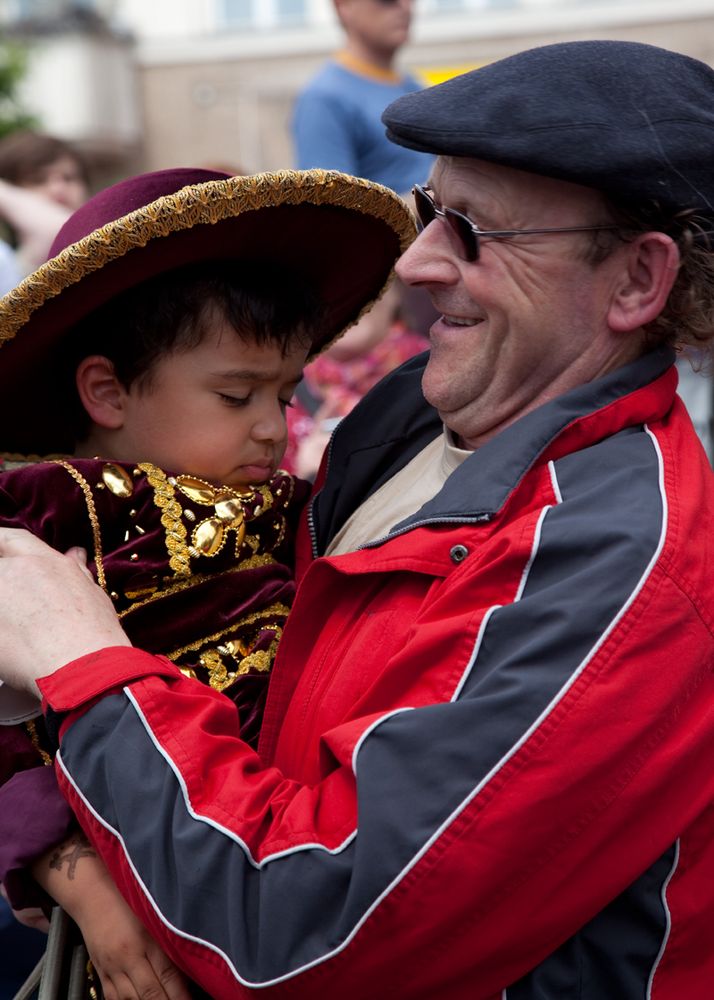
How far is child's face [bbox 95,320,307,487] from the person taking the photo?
83.3 inches

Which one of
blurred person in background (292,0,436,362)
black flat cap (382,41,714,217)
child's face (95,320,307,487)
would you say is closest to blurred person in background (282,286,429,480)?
blurred person in background (292,0,436,362)

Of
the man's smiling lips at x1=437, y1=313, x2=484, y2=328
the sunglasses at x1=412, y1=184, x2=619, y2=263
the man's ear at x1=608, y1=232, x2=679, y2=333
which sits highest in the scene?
the sunglasses at x1=412, y1=184, x2=619, y2=263

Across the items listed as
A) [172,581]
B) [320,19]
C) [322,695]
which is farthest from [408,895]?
[320,19]

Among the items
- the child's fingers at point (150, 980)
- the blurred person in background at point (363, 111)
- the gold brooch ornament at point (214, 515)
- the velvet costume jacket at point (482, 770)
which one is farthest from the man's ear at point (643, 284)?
the blurred person in background at point (363, 111)

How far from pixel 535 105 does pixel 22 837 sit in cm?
122

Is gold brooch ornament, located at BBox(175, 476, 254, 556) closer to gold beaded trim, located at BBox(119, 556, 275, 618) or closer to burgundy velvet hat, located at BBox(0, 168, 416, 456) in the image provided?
gold beaded trim, located at BBox(119, 556, 275, 618)

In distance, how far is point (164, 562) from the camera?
6.52 feet

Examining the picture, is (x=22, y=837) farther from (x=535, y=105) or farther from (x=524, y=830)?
(x=535, y=105)

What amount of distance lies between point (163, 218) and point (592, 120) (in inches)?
24.8

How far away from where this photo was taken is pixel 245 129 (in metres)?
18.5

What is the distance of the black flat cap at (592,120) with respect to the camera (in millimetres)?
1669

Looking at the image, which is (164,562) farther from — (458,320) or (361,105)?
(361,105)

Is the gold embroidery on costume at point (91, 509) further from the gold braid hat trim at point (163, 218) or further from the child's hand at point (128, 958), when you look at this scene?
the child's hand at point (128, 958)

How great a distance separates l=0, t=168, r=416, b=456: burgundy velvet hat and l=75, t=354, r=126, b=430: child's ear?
0.06m
